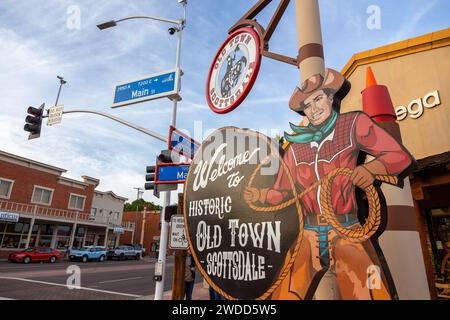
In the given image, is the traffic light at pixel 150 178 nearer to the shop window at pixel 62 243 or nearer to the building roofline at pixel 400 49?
the building roofline at pixel 400 49

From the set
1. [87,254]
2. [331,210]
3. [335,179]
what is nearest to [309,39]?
[335,179]

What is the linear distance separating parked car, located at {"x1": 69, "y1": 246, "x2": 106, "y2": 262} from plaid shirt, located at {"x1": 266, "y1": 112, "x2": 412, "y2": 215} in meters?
29.3

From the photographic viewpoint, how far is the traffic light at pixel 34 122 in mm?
10062

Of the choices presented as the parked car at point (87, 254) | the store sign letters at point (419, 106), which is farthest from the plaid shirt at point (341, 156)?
the parked car at point (87, 254)

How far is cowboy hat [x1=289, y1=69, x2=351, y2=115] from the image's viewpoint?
2.85 metres

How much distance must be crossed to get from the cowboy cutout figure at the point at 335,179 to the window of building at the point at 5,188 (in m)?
31.8

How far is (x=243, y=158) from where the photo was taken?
378 cm

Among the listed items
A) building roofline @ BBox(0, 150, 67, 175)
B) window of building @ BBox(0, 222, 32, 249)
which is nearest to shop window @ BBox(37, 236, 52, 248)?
window of building @ BBox(0, 222, 32, 249)

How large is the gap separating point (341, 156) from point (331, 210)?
513 mm

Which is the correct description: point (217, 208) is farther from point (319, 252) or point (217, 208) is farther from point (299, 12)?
point (299, 12)

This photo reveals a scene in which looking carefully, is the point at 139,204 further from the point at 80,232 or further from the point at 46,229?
the point at 46,229

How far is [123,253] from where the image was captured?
3334 cm
